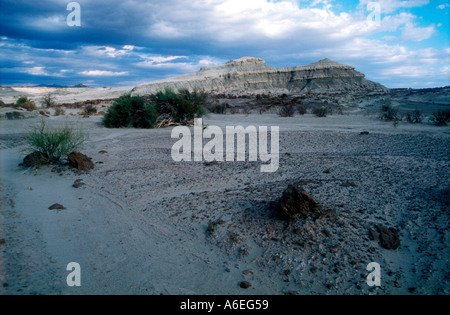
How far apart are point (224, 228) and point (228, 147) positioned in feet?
18.5

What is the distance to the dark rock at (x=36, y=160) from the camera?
766cm

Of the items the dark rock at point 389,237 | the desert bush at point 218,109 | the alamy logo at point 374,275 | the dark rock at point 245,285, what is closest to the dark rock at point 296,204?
the dark rock at point 389,237

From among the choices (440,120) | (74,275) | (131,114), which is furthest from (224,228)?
(440,120)

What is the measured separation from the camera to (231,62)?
72188 millimetres

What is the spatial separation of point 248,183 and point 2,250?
426cm

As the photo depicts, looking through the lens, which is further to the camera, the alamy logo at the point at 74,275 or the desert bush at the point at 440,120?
the desert bush at the point at 440,120

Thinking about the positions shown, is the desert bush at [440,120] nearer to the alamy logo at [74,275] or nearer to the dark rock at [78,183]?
A: the dark rock at [78,183]

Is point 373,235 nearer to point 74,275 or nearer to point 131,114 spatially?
point 74,275

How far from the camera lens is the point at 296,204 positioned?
420 centimetres

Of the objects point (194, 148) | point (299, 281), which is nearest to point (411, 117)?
point (194, 148)

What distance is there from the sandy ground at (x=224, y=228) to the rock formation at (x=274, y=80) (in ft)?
179

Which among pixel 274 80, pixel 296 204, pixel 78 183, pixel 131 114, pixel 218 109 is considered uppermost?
pixel 274 80

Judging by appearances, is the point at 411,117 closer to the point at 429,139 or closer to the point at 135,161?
the point at 429,139

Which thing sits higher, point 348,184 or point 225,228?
point 348,184
